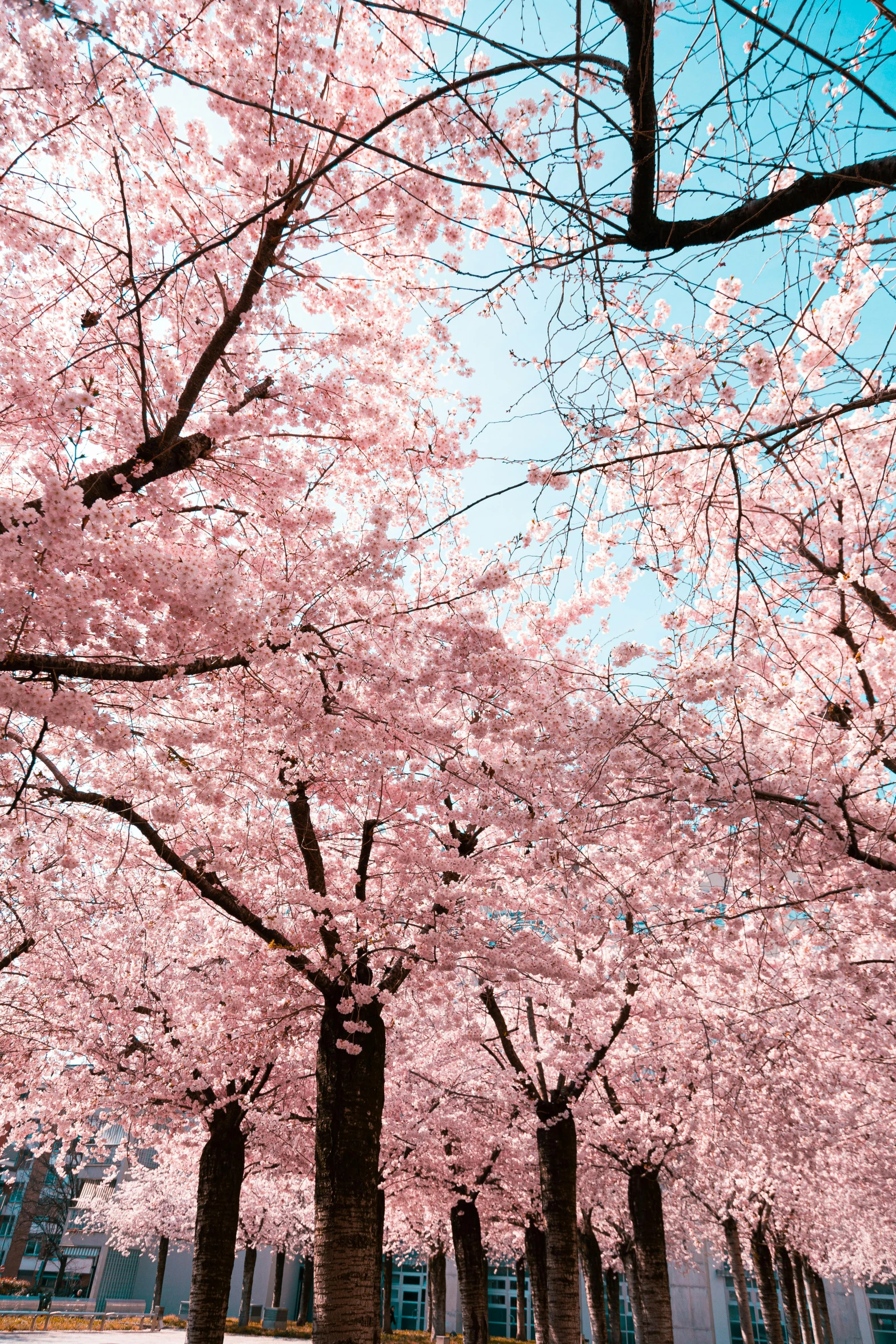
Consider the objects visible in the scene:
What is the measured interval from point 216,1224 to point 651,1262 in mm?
6632

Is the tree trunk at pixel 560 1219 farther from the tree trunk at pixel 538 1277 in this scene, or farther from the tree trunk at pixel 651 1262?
the tree trunk at pixel 651 1262

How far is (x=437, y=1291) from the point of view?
24.6 m

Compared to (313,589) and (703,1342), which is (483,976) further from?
(703,1342)

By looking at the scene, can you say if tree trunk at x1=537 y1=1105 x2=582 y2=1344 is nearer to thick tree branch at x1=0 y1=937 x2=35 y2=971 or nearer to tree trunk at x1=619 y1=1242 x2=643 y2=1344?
tree trunk at x1=619 y1=1242 x2=643 y2=1344

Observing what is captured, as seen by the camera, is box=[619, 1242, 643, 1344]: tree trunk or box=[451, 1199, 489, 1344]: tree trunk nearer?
box=[619, 1242, 643, 1344]: tree trunk

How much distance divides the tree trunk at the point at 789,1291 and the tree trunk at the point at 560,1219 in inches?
611

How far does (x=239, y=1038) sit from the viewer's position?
9734 mm

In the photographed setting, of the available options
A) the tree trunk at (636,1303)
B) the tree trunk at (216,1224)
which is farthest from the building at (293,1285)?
the tree trunk at (216,1224)

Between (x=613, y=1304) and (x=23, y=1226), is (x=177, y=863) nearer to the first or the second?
(x=613, y=1304)

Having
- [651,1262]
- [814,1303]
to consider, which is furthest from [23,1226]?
[651,1262]

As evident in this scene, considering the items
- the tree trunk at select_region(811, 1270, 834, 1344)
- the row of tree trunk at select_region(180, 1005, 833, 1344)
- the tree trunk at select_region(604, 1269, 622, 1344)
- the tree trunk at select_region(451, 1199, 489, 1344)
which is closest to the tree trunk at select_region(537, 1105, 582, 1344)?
the row of tree trunk at select_region(180, 1005, 833, 1344)

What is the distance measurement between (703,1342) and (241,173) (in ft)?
143

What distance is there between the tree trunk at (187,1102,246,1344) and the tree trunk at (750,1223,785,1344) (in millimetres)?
11031

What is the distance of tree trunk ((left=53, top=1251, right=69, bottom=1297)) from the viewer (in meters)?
36.1
